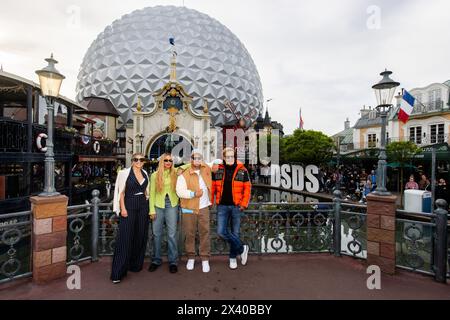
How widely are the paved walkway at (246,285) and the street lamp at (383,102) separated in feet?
5.73

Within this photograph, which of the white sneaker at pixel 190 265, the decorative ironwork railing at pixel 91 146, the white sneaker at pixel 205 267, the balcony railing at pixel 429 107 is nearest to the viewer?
the white sneaker at pixel 205 267

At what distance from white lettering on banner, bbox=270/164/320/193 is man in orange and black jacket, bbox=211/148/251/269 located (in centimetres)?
1806

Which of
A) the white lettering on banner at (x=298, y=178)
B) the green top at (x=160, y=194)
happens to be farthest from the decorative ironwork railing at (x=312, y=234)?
the white lettering on banner at (x=298, y=178)

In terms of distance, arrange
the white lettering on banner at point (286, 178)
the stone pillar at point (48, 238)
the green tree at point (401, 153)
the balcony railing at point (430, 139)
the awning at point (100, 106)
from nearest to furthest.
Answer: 1. the stone pillar at point (48, 238)
2. the green tree at point (401, 153)
3. the white lettering on banner at point (286, 178)
4. the balcony railing at point (430, 139)
5. the awning at point (100, 106)

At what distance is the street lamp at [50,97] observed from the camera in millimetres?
4436

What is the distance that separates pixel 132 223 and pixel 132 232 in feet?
0.57

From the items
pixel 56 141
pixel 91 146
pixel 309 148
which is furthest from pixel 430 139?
pixel 56 141

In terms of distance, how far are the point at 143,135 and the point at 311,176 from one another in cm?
1873

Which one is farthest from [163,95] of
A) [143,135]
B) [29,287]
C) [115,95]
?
[29,287]

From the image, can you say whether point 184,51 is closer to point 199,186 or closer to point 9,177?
point 9,177

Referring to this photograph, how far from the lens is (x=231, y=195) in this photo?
459 centimetres

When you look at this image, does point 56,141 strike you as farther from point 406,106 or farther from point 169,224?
point 406,106

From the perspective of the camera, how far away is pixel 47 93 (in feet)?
15.2

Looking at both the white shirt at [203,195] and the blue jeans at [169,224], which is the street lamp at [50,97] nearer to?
the blue jeans at [169,224]
